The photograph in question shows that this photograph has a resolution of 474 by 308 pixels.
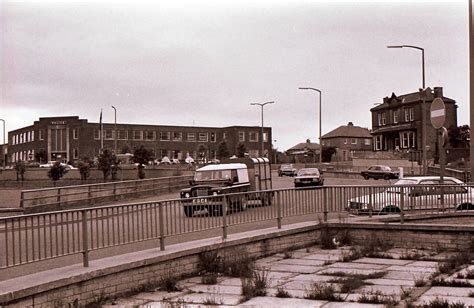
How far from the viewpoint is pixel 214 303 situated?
764 cm

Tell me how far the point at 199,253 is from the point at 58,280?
3.10m

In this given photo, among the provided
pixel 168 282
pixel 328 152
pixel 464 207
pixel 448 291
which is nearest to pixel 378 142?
pixel 328 152

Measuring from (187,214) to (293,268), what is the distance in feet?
6.77

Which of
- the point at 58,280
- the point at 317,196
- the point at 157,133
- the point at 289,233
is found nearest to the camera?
the point at 58,280

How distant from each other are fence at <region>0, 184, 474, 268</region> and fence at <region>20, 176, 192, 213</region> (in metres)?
14.7

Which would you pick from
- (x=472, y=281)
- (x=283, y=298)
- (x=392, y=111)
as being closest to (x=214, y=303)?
(x=283, y=298)

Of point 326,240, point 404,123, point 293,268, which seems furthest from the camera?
point 404,123

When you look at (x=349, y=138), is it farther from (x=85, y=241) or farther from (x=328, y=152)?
(x=85, y=241)

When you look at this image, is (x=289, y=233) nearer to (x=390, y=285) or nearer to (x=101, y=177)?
(x=390, y=285)

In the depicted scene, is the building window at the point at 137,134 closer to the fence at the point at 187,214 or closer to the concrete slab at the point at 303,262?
the fence at the point at 187,214

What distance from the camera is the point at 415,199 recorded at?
14023 millimetres

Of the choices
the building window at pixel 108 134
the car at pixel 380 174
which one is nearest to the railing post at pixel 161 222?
the car at pixel 380 174

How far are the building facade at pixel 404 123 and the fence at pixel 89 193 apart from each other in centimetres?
5477

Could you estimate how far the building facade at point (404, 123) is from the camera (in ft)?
285
